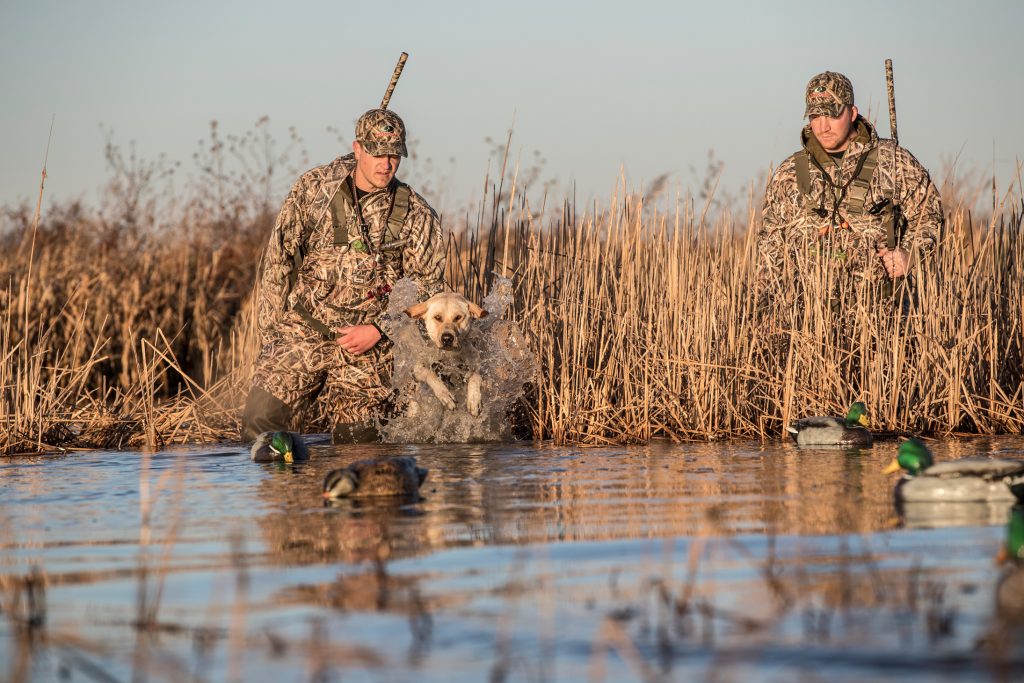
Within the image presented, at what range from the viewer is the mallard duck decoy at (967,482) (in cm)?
511

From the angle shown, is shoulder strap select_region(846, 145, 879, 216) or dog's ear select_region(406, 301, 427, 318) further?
shoulder strap select_region(846, 145, 879, 216)

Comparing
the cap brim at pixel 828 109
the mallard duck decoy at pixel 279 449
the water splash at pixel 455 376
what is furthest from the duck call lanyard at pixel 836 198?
the mallard duck decoy at pixel 279 449

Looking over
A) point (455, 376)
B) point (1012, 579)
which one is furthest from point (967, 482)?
point (455, 376)

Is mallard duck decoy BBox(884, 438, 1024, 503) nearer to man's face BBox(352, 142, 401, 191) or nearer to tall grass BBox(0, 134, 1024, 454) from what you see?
tall grass BBox(0, 134, 1024, 454)

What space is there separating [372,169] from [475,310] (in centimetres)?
110

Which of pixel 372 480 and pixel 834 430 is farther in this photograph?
pixel 834 430

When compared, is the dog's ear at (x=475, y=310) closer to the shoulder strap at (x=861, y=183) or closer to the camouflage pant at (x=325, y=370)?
the camouflage pant at (x=325, y=370)

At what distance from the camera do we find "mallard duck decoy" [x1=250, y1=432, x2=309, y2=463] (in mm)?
7254

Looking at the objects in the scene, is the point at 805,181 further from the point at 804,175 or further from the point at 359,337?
the point at 359,337

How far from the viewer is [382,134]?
8.41 m

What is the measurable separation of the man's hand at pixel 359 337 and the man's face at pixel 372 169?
2.96ft

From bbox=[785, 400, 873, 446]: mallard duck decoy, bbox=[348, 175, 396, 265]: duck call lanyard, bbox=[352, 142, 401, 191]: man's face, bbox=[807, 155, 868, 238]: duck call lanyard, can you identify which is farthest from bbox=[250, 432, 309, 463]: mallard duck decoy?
bbox=[807, 155, 868, 238]: duck call lanyard

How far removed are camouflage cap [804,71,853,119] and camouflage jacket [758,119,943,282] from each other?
257 millimetres

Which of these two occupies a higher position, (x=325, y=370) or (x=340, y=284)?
(x=340, y=284)
